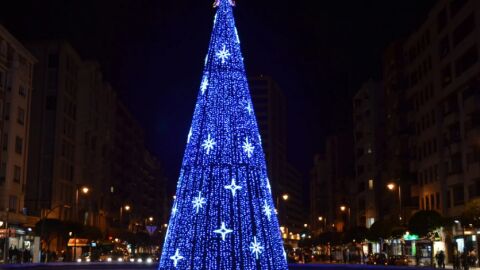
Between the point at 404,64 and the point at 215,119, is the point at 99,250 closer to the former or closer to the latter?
the point at 404,64

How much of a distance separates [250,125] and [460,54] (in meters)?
40.9

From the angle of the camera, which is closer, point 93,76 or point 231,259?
point 231,259

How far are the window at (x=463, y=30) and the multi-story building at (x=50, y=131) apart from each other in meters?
49.0

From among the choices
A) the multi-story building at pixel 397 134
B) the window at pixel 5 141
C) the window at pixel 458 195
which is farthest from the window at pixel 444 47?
the window at pixel 5 141

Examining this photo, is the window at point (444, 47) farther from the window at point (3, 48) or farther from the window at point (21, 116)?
the window at point (21, 116)

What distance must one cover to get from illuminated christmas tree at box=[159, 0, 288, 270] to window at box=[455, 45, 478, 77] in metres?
37.0

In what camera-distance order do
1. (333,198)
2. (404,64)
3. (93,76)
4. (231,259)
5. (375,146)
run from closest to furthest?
(231,259)
(404,64)
(93,76)
(375,146)
(333,198)

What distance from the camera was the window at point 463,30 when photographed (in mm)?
64375

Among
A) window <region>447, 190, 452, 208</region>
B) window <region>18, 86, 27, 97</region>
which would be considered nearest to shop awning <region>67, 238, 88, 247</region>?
window <region>18, 86, 27, 97</region>

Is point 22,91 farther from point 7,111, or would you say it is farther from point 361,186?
point 361,186

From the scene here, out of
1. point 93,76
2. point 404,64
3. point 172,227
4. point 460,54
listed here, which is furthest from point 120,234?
point 172,227

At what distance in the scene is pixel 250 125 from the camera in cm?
3294

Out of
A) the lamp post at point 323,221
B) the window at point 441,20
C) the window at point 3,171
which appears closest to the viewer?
the window at point 3,171

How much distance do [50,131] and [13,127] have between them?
18226mm
